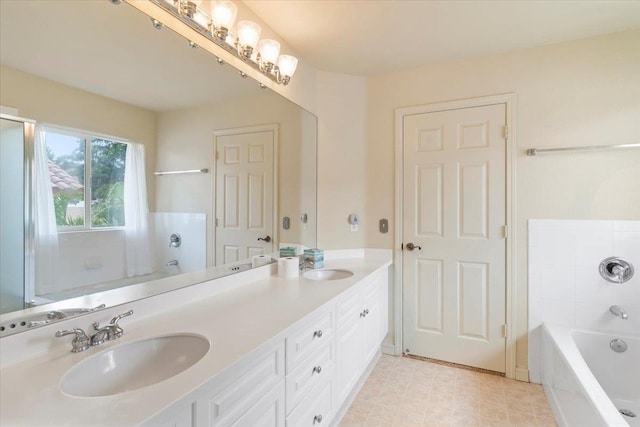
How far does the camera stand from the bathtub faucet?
1973mm

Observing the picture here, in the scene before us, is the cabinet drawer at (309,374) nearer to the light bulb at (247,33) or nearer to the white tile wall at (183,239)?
the white tile wall at (183,239)

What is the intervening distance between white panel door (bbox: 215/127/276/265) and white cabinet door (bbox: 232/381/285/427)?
0.74 meters

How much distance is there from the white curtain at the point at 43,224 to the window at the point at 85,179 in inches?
0.6

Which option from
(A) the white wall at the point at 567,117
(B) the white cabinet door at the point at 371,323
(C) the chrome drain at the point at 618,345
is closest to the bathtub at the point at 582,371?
(C) the chrome drain at the point at 618,345

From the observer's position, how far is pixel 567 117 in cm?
216

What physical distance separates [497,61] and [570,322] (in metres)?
1.98

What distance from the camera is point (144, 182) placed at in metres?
1.27

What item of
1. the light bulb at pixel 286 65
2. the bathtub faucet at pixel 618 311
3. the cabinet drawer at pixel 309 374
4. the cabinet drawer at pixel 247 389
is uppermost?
the light bulb at pixel 286 65

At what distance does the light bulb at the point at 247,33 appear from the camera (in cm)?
168

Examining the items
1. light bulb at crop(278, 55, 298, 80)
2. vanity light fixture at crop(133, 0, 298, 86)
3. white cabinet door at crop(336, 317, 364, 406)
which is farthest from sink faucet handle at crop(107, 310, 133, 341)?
light bulb at crop(278, 55, 298, 80)

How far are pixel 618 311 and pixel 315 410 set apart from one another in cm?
207

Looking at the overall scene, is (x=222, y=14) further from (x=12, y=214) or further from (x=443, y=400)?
(x=443, y=400)

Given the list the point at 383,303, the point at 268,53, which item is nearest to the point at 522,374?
the point at 383,303

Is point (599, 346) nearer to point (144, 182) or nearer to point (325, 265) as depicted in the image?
point (325, 265)
